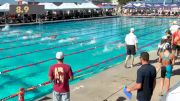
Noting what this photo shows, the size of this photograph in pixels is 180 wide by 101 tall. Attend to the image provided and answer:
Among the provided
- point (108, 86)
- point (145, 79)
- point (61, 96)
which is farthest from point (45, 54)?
point (145, 79)

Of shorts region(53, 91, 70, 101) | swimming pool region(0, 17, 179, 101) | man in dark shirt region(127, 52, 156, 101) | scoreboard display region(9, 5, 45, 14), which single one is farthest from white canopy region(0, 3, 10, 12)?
man in dark shirt region(127, 52, 156, 101)

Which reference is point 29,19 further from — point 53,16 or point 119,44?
point 119,44

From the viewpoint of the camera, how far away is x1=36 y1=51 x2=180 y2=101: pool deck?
26.4ft

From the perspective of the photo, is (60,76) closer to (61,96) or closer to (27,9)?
(61,96)

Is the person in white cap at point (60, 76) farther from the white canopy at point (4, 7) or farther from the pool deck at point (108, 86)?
the white canopy at point (4, 7)

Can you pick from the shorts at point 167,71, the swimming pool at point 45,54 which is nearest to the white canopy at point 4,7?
the swimming pool at point 45,54

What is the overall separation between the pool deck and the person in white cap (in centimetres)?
187

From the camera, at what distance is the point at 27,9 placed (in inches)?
1296

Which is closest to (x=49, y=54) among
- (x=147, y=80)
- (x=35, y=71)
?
(x=35, y=71)

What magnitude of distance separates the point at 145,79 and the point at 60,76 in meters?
1.61

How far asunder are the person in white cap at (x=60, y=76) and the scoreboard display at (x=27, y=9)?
2672cm

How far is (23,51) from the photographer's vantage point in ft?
57.3

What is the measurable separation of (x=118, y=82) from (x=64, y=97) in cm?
375

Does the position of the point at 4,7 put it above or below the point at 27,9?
above
